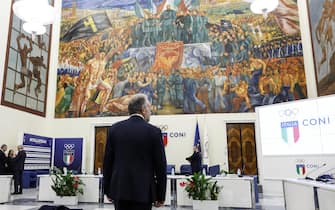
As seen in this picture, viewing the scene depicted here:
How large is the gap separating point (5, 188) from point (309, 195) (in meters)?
6.66

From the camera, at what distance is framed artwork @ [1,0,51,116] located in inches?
428

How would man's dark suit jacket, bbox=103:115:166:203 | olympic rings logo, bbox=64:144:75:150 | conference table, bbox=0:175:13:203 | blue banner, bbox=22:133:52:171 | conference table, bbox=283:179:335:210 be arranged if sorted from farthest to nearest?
olympic rings logo, bbox=64:144:75:150 < blue banner, bbox=22:133:52:171 < conference table, bbox=0:175:13:203 < conference table, bbox=283:179:335:210 < man's dark suit jacket, bbox=103:115:166:203

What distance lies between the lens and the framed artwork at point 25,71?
10883mm

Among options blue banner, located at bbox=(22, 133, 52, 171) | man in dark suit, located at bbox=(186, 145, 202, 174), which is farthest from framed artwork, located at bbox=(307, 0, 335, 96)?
blue banner, located at bbox=(22, 133, 52, 171)

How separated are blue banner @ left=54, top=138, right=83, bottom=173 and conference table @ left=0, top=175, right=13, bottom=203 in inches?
190

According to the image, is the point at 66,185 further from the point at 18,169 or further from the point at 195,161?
the point at 195,161

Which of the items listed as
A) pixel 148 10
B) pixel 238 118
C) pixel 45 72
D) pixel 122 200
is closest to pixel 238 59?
pixel 238 118

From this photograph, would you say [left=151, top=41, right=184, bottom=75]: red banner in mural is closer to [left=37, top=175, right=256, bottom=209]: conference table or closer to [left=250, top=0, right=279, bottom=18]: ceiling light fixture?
[left=250, top=0, right=279, bottom=18]: ceiling light fixture

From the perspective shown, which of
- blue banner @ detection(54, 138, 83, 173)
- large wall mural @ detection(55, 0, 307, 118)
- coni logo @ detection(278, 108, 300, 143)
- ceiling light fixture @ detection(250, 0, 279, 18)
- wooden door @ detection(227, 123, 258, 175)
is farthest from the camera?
blue banner @ detection(54, 138, 83, 173)

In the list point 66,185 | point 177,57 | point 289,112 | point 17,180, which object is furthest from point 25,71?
point 289,112

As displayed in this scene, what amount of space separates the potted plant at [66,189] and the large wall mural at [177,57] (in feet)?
18.4

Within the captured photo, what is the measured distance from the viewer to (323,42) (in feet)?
34.4

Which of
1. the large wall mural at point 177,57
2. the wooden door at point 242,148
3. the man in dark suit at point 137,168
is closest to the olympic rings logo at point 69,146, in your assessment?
the large wall mural at point 177,57

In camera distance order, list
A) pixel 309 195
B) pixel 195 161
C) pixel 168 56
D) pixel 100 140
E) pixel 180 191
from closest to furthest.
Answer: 1. pixel 309 195
2. pixel 180 191
3. pixel 195 161
4. pixel 100 140
5. pixel 168 56
